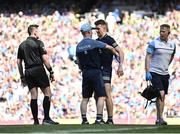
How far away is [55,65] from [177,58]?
12.4 feet

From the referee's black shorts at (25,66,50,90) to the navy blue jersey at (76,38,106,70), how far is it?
774 millimetres

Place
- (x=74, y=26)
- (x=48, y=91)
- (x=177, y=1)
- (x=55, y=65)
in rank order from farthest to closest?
(x=177, y=1) < (x=74, y=26) < (x=55, y=65) < (x=48, y=91)

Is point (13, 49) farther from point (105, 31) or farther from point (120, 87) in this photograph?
point (105, 31)

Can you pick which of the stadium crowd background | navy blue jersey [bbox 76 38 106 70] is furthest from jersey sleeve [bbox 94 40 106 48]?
the stadium crowd background

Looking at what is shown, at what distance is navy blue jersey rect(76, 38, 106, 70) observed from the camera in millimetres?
11438

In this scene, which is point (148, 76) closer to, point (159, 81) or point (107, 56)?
point (159, 81)

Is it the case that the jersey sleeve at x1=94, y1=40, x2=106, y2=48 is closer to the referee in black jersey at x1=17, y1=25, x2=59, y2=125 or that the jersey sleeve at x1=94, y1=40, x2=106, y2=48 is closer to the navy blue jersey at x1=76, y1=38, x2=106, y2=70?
the navy blue jersey at x1=76, y1=38, x2=106, y2=70

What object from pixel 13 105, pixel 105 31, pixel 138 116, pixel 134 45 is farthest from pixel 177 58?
pixel 105 31

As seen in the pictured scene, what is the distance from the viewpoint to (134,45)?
2184cm

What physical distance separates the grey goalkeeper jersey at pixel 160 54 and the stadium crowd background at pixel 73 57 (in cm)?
504

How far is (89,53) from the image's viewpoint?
11.5 metres

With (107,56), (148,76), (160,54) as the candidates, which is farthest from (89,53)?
(160,54)

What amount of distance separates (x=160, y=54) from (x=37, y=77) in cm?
224

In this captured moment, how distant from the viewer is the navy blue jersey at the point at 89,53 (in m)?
11.4
